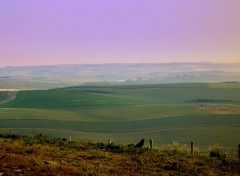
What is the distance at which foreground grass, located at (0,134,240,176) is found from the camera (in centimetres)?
1982

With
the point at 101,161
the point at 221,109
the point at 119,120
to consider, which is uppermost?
the point at 101,161

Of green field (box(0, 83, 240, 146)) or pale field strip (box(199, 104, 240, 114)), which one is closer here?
green field (box(0, 83, 240, 146))

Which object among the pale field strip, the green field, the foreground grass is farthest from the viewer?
the pale field strip

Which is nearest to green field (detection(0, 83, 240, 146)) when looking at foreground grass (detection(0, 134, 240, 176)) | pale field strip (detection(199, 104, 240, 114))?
pale field strip (detection(199, 104, 240, 114))

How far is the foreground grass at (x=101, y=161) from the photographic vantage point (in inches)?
780

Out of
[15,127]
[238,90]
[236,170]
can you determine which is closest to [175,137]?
[15,127]

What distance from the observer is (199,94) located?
14262 cm

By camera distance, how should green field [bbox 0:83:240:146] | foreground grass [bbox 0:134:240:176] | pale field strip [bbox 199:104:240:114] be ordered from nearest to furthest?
foreground grass [bbox 0:134:240:176]
green field [bbox 0:83:240:146]
pale field strip [bbox 199:104:240:114]

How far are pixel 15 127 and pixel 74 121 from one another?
45.4 feet

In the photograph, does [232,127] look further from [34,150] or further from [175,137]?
[34,150]

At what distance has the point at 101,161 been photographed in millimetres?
24078

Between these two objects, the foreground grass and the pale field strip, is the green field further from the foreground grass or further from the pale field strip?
the foreground grass

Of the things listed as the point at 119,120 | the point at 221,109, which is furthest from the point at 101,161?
the point at 221,109

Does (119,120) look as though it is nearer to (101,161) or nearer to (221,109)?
(221,109)
